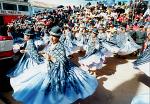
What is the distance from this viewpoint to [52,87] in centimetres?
509

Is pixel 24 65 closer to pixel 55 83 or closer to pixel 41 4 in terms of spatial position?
pixel 55 83

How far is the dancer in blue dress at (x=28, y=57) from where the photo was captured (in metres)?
6.90

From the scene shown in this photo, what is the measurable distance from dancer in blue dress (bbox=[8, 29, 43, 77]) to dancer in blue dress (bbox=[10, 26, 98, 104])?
1.46 meters

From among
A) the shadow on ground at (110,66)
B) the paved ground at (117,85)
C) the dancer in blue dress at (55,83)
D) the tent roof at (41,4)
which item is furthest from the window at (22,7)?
the dancer in blue dress at (55,83)

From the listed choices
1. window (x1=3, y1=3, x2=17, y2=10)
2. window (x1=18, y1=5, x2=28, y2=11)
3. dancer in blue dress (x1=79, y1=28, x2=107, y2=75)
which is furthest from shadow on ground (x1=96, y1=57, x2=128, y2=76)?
window (x1=18, y1=5, x2=28, y2=11)

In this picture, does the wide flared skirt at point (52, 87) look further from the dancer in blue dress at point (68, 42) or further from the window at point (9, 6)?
the window at point (9, 6)

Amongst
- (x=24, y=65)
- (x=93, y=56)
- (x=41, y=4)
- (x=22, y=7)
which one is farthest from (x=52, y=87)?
(x=41, y=4)

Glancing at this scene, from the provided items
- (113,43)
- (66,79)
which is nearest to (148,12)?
(113,43)

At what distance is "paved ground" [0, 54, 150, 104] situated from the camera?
655 cm

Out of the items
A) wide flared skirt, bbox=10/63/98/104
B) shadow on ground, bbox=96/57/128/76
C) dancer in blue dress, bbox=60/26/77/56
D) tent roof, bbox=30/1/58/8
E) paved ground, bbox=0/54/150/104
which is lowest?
shadow on ground, bbox=96/57/128/76

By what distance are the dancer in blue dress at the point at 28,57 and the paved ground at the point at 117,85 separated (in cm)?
70

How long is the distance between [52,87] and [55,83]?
105 millimetres

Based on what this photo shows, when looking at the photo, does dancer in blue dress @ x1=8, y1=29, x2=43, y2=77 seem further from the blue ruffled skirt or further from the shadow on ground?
the shadow on ground

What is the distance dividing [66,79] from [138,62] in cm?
290
